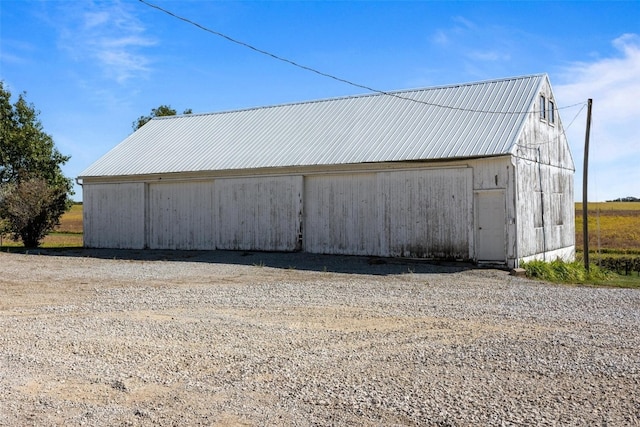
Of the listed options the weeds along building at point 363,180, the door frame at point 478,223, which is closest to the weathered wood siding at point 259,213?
the weeds along building at point 363,180

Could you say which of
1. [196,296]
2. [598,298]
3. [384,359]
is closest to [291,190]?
[196,296]

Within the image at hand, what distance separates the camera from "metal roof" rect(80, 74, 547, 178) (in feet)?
60.8

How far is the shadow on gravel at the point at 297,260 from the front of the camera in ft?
54.5

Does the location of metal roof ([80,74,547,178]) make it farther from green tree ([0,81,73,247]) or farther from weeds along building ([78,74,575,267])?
green tree ([0,81,73,247])

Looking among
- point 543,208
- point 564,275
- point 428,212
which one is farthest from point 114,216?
point 564,275

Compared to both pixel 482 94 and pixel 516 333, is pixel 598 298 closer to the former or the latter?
pixel 516 333

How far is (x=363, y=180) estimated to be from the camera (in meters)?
19.3

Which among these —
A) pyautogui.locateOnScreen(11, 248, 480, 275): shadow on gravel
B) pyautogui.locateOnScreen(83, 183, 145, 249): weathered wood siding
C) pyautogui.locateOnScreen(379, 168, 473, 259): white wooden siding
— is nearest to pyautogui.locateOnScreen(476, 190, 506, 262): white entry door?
pyautogui.locateOnScreen(379, 168, 473, 259): white wooden siding

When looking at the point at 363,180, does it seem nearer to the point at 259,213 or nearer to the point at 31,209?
the point at 259,213

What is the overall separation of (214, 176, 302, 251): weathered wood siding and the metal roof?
2.24 feet

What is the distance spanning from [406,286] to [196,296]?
4526mm

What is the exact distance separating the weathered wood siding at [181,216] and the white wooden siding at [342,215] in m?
4.04

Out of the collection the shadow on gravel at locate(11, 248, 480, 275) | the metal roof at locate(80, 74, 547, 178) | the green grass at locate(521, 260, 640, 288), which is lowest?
the green grass at locate(521, 260, 640, 288)

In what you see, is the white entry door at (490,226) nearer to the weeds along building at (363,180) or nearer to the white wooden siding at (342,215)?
the weeds along building at (363,180)
